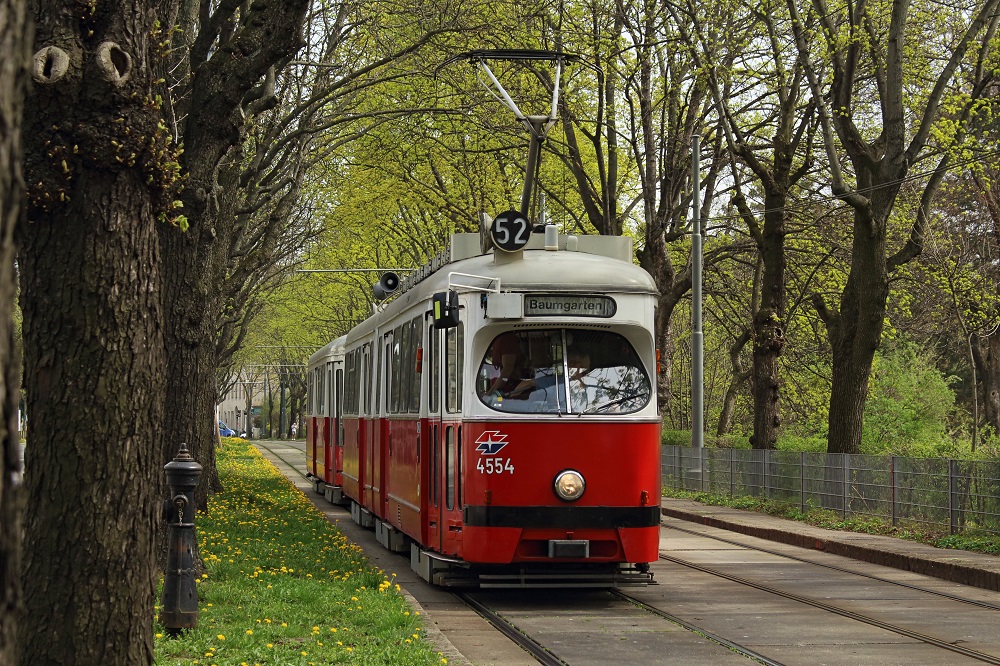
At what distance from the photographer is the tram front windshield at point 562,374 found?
42.6 ft

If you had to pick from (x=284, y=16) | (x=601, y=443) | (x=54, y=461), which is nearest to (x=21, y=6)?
(x=54, y=461)

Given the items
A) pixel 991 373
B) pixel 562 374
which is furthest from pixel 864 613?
pixel 991 373

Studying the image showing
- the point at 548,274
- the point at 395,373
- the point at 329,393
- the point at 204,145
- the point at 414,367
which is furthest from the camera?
the point at 329,393

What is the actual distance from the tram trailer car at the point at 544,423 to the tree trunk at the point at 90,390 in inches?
236

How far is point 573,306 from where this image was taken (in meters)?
13.0

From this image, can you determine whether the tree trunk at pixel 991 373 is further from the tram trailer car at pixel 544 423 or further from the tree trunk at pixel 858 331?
the tram trailer car at pixel 544 423

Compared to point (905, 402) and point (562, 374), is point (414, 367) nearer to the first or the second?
point (562, 374)

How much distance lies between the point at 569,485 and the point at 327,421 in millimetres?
16020

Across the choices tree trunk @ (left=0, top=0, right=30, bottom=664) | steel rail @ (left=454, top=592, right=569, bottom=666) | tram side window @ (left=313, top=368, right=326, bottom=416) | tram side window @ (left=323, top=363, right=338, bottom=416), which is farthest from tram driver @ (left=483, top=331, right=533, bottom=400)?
tram side window @ (left=313, top=368, right=326, bottom=416)

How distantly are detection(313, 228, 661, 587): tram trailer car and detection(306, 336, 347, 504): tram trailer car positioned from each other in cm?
1172

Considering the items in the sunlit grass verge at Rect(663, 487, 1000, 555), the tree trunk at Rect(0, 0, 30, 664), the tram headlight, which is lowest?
the sunlit grass verge at Rect(663, 487, 1000, 555)

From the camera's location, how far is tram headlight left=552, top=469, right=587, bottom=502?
41.6 feet

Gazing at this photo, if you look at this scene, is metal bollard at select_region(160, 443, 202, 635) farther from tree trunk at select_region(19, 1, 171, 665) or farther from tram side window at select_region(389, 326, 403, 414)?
tram side window at select_region(389, 326, 403, 414)

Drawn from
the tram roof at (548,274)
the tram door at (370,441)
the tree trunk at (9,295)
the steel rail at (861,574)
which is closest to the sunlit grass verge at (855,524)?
the steel rail at (861,574)
